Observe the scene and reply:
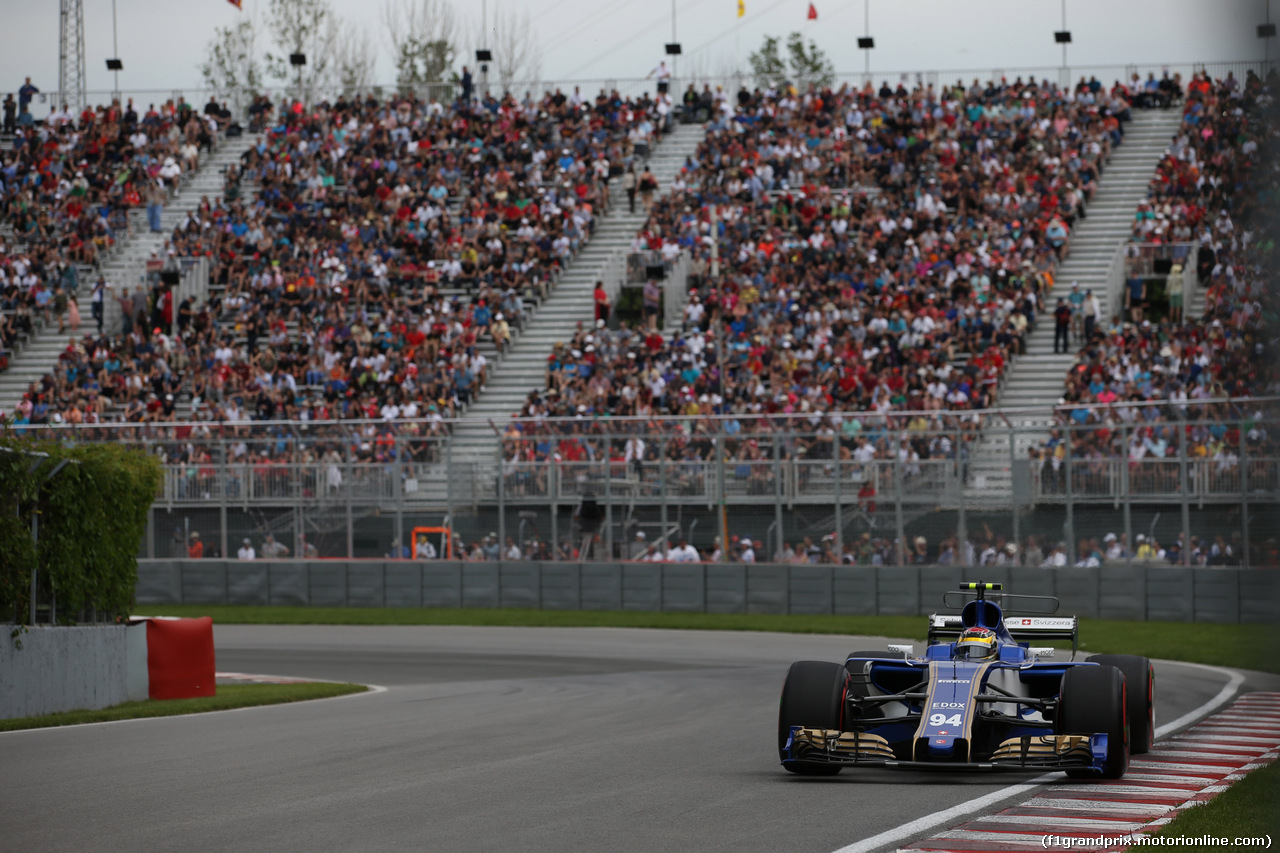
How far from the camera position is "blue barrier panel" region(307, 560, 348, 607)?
92.6 ft

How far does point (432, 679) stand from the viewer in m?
18.0

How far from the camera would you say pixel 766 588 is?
1027 inches

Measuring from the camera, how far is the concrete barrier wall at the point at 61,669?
44.4ft

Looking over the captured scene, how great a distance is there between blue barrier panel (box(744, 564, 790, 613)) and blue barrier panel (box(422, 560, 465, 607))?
16.5 feet

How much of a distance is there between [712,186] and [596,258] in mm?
3320

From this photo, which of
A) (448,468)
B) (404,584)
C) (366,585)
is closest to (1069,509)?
(448,468)

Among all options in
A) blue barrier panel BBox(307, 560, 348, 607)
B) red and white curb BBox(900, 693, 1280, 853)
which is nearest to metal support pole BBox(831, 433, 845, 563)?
blue barrier panel BBox(307, 560, 348, 607)

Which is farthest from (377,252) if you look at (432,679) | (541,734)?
(541,734)

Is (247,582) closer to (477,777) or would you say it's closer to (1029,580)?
(1029,580)

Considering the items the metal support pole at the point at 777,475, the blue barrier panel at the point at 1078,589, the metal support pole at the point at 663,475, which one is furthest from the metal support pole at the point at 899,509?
the metal support pole at the point at 663,475

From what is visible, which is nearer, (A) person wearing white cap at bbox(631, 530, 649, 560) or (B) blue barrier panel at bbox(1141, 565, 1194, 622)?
(B) blue barrier panel at bbox(1141, 565, 1194, 622)

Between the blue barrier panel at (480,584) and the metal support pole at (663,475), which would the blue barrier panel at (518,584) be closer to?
the blue barrier panel at (480,584)

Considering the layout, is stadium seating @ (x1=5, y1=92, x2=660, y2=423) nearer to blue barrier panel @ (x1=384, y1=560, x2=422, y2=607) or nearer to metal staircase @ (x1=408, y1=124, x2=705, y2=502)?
metal staircase @ (x1=408, y1=124, x2=705, y2=502)

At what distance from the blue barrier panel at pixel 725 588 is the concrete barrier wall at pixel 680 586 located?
0.05 ft
